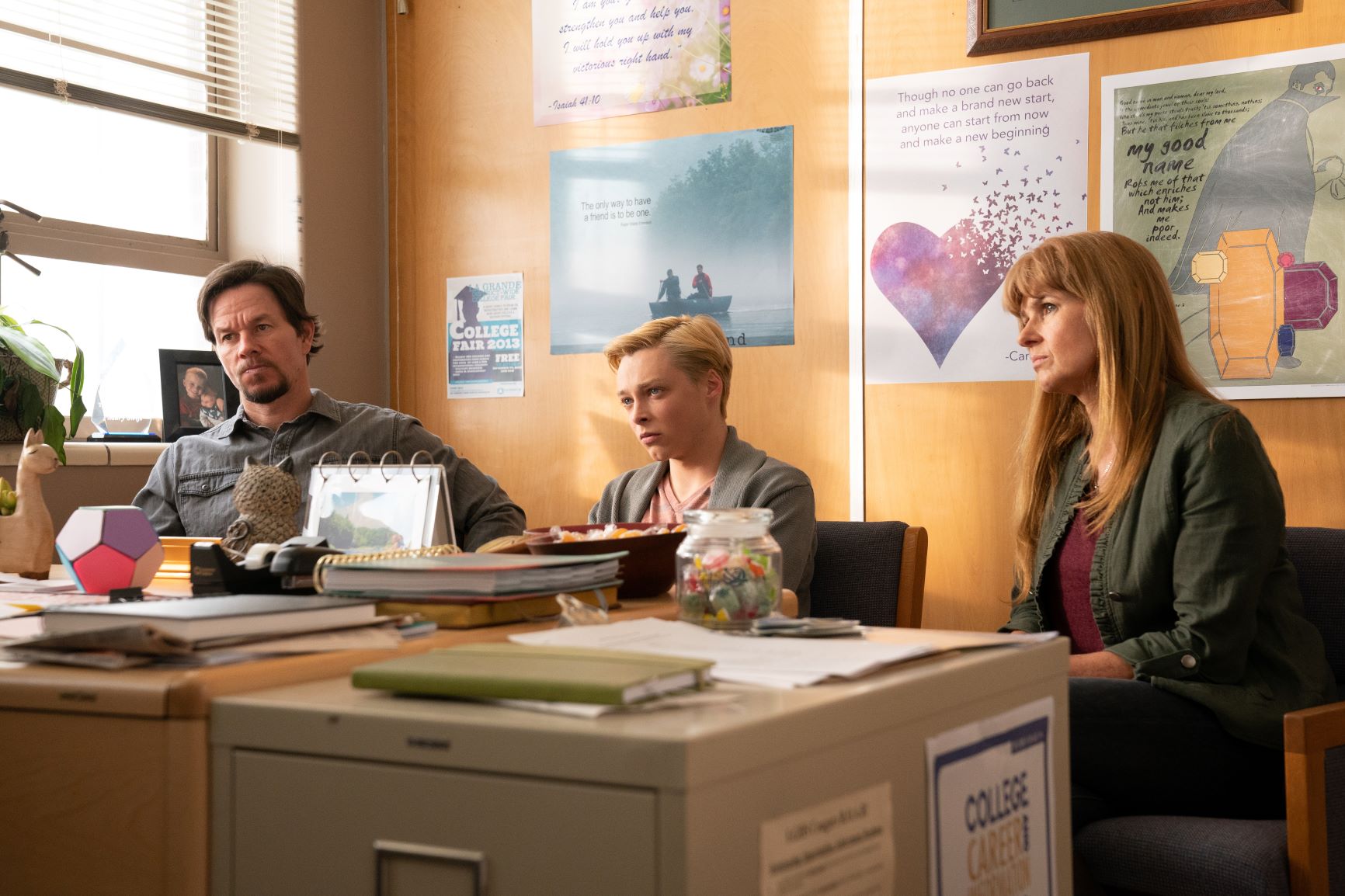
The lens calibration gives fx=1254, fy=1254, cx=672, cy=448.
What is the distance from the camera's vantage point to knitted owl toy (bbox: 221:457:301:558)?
1724 millimetres

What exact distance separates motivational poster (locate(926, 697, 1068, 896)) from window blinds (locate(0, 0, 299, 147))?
268cm

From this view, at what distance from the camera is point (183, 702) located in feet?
2.80

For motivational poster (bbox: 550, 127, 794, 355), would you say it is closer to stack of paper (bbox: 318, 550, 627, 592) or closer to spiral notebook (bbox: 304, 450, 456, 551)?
spiral notebook (bbox: 304, 450, 456, 551)

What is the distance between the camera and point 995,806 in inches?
40.7

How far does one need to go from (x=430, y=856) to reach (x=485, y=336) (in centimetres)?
281

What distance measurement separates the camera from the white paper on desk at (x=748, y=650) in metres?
0.89

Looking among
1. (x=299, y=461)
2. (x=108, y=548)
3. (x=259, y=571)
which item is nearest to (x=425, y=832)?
(x=259, y=571)

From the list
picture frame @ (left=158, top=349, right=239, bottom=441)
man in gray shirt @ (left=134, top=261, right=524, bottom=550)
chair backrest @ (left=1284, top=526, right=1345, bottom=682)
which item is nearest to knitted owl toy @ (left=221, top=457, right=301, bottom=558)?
man in gray shirt @ (left=134, top=261, right=524, bottom=550)

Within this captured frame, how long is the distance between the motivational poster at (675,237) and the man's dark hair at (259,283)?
980 mm

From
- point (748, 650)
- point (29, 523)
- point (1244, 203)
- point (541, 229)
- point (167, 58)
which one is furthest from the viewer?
point (541, 229)

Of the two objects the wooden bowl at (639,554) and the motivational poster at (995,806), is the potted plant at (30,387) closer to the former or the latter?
the wooden bowl at (639,554)

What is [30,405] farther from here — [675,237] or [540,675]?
[540,675]

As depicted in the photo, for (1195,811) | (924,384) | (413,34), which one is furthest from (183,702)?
(413,34)

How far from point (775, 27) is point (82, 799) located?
2.62m
